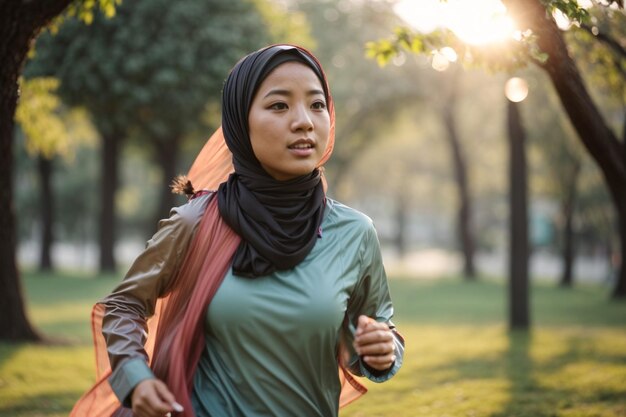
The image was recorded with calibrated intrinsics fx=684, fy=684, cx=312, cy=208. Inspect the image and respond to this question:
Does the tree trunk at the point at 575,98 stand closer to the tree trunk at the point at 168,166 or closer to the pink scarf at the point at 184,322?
the pink scarf at the point at 184,322

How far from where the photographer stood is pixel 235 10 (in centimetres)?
1630

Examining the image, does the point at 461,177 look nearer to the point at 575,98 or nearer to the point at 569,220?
the point at 569,220

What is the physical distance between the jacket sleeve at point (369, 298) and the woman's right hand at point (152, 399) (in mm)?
736

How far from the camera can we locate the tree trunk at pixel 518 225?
12227mm

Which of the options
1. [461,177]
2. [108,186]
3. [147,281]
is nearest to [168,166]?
[108,186]

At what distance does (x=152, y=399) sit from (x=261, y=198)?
766 millimetres

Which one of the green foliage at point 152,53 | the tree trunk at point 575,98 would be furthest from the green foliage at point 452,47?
the green foliage at point 152,53

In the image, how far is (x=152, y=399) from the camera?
216cm

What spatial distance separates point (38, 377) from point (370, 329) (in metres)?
6.81

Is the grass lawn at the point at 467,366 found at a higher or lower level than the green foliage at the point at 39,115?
lower

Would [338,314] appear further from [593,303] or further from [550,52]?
[593,303]

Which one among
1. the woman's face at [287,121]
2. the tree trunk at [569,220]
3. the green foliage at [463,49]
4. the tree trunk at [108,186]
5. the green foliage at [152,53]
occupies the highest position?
the green foliage at [152,53]

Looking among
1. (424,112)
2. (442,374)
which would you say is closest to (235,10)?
(442,374)

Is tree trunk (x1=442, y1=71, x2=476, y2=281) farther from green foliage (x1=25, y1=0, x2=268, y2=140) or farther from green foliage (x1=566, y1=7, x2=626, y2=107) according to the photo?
green foliage (x1=566, y1=7, x2=626, y2=107)
